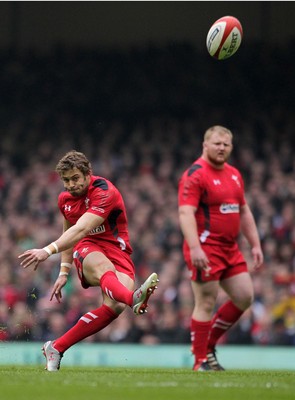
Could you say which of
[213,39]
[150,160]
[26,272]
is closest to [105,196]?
[213,39]

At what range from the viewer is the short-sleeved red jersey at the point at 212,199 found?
28.2ft

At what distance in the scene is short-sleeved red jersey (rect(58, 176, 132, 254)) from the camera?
27.3 ft

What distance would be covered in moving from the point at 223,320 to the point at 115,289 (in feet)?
4.52

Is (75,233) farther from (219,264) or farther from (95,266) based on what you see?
(219,264)

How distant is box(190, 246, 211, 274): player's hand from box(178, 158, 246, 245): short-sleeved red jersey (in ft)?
1.08

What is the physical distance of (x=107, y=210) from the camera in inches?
326

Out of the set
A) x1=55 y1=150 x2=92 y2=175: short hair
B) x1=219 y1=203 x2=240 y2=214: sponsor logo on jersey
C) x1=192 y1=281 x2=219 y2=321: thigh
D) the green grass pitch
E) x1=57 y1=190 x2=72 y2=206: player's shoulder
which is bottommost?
the green grass pitch

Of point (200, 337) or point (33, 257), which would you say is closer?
point (33, 257)

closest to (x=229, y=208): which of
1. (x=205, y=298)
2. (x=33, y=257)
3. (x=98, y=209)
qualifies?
(x=205, y=298)

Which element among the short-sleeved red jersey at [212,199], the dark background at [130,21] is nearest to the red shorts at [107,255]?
the short-sleeved red jersey at [212,199]

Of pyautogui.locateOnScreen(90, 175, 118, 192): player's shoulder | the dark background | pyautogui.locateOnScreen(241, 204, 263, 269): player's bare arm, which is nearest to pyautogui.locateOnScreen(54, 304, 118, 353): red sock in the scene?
pyautogui.locateOnScreen(90, 175, 118, 192): player's shoulder

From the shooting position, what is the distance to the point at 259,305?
50.2 feet

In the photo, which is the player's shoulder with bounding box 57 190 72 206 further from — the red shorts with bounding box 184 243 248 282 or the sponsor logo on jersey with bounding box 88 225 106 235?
the red shorts with bounding box 184 243 248 282

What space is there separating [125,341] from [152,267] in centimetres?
248
